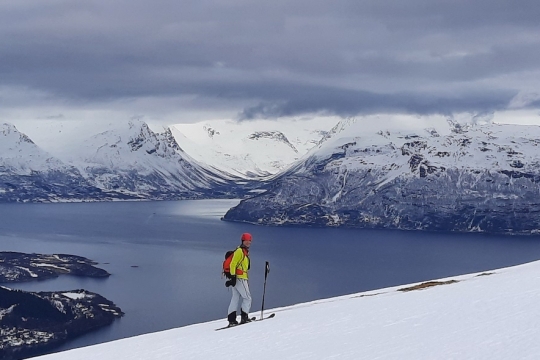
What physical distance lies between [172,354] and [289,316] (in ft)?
20.3

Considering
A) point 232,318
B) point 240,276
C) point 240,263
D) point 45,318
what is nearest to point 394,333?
point 240,263

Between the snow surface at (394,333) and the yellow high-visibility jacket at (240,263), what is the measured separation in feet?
5.87

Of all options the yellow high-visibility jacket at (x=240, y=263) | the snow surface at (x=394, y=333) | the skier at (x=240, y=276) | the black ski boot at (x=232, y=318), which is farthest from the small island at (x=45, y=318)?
the snow surface at (x=394, y=333)

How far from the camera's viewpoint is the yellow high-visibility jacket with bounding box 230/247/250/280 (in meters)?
24.6

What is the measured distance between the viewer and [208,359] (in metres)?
18.6

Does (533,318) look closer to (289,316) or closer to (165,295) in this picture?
(289,316)

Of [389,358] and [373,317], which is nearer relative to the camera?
[389,358]

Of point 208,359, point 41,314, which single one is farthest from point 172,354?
point 41,314

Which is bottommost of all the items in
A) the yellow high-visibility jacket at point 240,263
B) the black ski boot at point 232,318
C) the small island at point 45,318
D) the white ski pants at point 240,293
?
the small island at point 45,318

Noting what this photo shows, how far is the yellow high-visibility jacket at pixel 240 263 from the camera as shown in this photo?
24641mm

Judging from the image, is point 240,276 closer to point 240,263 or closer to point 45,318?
point 240,263

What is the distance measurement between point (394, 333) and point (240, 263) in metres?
7.88

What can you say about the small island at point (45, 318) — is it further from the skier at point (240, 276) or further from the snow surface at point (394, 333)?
the snow surface at point (394, 333)

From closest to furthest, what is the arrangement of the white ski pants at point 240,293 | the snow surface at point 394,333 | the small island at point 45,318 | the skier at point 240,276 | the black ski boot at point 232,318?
1. the snow surface at point 394,333
2. the skier at point 240,276
3. the white ski pants at point 240,293
4. the black ski boot at point 232,318
5. the small island at point 45,318
